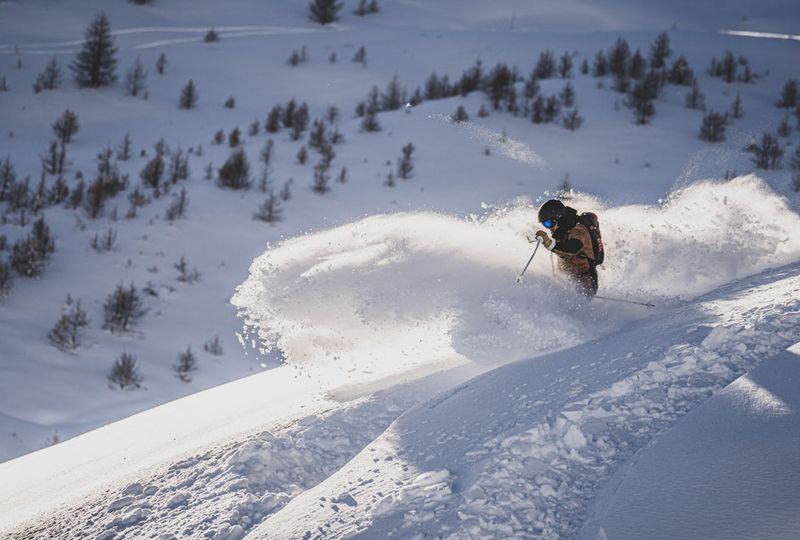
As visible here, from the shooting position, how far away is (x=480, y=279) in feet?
21.3

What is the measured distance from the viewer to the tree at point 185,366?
812cm

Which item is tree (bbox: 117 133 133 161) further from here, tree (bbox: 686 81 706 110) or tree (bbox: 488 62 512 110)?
tree (bbox: 686 81 706 110)

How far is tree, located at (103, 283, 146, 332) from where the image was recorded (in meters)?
8.84

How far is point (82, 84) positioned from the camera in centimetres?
1794

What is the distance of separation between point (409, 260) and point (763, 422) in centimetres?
471

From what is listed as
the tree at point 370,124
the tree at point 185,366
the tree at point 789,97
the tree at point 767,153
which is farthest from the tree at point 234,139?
the tree at point 789,97

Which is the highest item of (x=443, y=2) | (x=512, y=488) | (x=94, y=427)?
(x=443, y=2)

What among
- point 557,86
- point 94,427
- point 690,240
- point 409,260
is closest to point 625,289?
A: point 690,240

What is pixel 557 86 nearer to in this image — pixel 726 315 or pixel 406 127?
pixel 406 127

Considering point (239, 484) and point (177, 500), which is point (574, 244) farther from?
point (177, 500)

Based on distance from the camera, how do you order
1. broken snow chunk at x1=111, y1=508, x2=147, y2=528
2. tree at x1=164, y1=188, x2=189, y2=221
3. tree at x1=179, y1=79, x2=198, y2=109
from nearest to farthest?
broken snow chunk at x1=111, y1=508, x2=147, y2=528, tree at x1=164, y1=188, x2=189, y2=221, tree at x1=179, y1=79, x2=198, y2=109

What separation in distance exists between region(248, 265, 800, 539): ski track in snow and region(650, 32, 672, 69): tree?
17.1m

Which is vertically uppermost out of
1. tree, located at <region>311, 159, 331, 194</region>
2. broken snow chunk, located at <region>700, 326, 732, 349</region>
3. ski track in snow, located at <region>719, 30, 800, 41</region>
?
ski track in snow, located at <region>719, 30, 800, 41</region>

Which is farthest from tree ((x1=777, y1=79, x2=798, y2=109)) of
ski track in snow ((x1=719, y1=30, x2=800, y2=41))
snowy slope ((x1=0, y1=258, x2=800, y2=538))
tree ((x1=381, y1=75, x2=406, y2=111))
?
snowy slope ((x1=0, y1=258, x2=800, y2=538))
